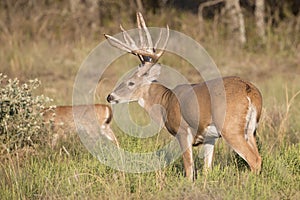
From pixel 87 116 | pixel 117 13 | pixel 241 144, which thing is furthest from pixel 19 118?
pixel 117 13

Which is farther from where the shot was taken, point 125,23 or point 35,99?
point 125,23

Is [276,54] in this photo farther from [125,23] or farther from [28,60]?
[28,60]

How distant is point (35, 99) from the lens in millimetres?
7168

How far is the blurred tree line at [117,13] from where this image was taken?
1572cm

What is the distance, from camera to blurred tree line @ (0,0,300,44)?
619 inches

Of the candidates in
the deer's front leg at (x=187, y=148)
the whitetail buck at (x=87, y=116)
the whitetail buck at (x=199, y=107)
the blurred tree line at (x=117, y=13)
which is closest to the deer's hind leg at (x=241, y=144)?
the whitetail buck at (x=199, y=107)

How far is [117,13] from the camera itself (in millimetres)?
17109

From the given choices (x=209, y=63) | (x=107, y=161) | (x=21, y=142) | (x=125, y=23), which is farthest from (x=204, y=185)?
(x=125, y=23)

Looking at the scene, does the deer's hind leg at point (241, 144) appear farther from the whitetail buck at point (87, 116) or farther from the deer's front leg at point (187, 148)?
the whitetail buck at point (87, 116)

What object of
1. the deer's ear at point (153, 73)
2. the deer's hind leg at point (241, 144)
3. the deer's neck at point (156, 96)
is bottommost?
the deer's hind leg at point (241, 144)

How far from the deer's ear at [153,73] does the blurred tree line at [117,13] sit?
8.29m

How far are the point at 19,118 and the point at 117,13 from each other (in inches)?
408

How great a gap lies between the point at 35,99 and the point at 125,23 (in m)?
9.34

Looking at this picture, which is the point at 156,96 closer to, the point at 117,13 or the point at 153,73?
the point at 153,73
